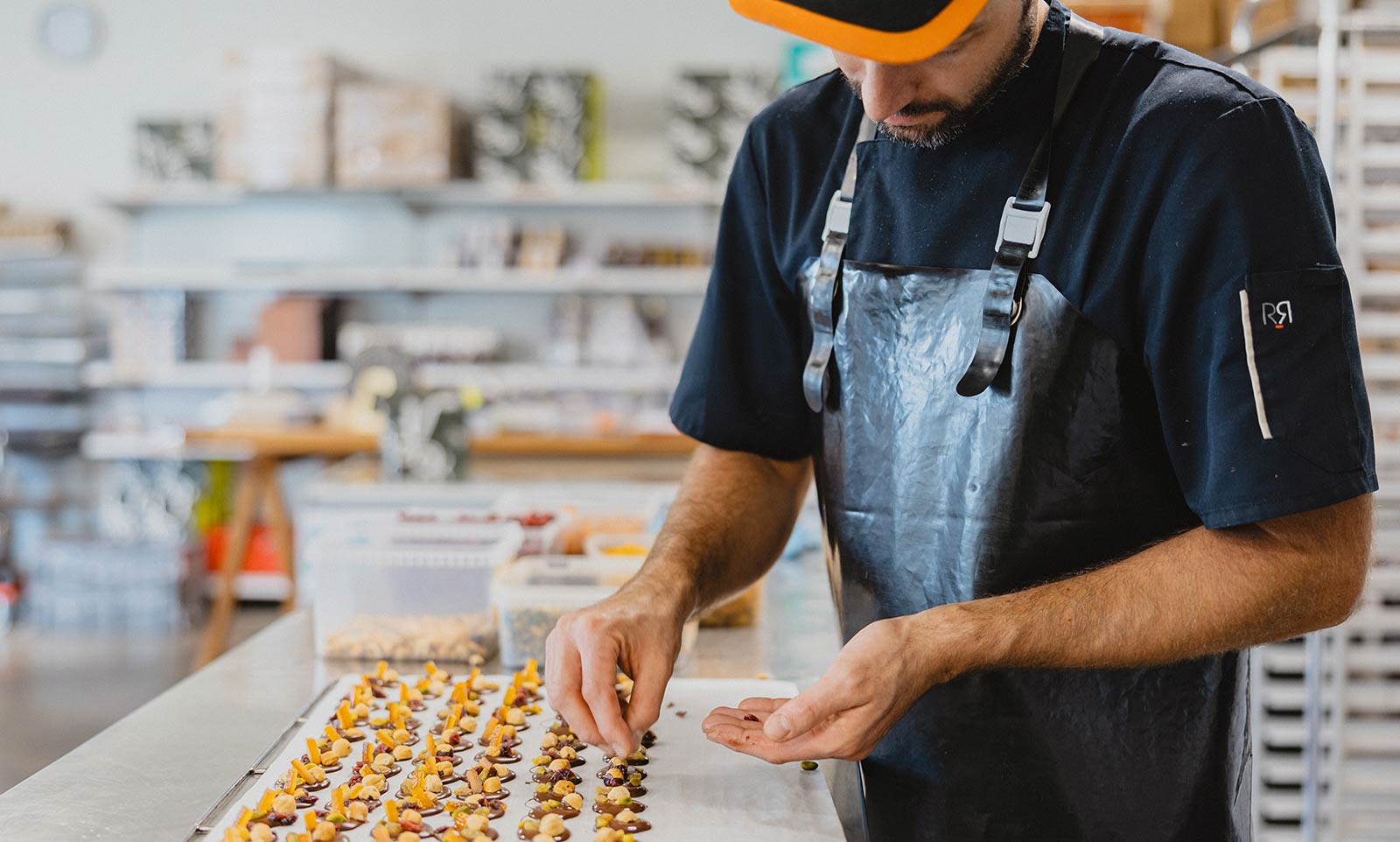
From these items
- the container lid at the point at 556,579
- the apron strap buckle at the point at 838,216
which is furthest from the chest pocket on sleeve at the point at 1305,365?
the container lid at the point at 556,579

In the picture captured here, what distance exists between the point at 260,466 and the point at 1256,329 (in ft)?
16.0

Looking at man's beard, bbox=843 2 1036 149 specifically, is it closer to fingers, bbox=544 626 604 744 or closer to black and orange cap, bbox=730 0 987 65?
black and orange cap, bbox=730 0 987 65

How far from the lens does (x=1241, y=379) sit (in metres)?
1.05

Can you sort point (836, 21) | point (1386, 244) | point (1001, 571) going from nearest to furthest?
point (836, 21), point (1001, 571), point (1386, 244)

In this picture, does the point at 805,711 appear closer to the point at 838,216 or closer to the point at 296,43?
the point at 838,216

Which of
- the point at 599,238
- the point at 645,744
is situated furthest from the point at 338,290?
the point at 645,744

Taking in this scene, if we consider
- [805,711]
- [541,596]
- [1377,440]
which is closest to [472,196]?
[1377,440]

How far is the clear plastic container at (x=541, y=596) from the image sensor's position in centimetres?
168

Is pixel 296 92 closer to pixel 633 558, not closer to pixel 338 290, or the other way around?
pixel 338 290

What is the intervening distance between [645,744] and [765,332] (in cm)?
52

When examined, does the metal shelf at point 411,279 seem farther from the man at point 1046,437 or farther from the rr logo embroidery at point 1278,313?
the rr logo embroidery at point 1278,313

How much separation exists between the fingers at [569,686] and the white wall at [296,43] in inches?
202

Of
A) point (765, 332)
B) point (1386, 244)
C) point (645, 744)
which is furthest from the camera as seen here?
point (1386, 244)

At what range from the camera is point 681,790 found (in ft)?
3.99
